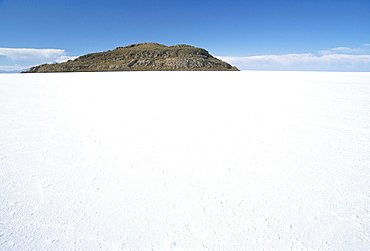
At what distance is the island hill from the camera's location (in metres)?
91.8

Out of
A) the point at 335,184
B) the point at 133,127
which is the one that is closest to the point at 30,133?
the point at 133,127

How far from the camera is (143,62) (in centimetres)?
9975

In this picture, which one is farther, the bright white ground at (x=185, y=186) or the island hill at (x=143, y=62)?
the island hill at (x=143, y=62)

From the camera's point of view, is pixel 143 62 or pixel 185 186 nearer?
pixel 185 186

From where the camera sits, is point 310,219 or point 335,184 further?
point 335,184

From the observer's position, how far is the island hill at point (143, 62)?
91812 millimetres

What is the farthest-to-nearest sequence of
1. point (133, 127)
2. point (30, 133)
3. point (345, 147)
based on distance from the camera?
1. point (133, 127)
2. point (30, 133)
3. point (345, 147)

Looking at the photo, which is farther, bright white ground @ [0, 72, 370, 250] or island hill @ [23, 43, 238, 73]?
island hill @ [23, 43, 238, 73]

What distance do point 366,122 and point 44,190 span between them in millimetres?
6049

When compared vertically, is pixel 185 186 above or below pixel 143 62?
below

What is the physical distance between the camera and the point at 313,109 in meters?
6.18

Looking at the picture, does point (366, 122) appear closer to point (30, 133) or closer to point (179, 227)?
point (179, 227)

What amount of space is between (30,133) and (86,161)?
2.03 metres

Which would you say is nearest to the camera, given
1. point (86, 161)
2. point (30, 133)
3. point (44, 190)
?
point (44, 190)
